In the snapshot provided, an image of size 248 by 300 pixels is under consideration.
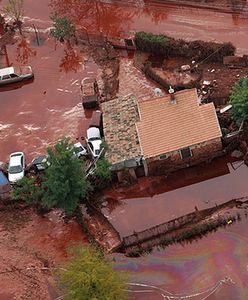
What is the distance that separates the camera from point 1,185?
36.8 meters

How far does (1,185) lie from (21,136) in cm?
731

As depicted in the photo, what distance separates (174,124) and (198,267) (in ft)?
32.5

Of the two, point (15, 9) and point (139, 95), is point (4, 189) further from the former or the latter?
point (15, 9)

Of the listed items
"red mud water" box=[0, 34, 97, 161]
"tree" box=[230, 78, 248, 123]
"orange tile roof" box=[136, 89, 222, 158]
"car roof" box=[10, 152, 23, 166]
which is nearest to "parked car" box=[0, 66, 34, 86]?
"red mud water" box=[0, 34, 97, 161]

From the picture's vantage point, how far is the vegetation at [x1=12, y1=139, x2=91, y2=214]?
3334cm

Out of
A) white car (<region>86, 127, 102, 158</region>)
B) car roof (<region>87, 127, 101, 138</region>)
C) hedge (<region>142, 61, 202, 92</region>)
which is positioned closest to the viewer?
white car (<region>86, 127, 102, 158</region>)

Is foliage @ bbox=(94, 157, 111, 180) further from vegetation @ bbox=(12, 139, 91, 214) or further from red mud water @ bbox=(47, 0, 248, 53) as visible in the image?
red mud water @ bbox=(47, 0, 248, 53)

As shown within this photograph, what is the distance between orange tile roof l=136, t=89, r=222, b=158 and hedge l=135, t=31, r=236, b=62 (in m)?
9.28

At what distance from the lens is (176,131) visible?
36.9 metres

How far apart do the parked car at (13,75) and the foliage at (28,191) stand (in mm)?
14895

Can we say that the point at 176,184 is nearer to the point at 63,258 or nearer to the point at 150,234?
the point at 150,234

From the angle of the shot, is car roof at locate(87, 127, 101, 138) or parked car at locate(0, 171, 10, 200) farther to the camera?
car roof at locate(87, 127, 101, 138)

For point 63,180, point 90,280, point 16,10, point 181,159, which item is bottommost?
point 90,280

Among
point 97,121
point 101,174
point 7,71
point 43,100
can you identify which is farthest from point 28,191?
point 7,71
